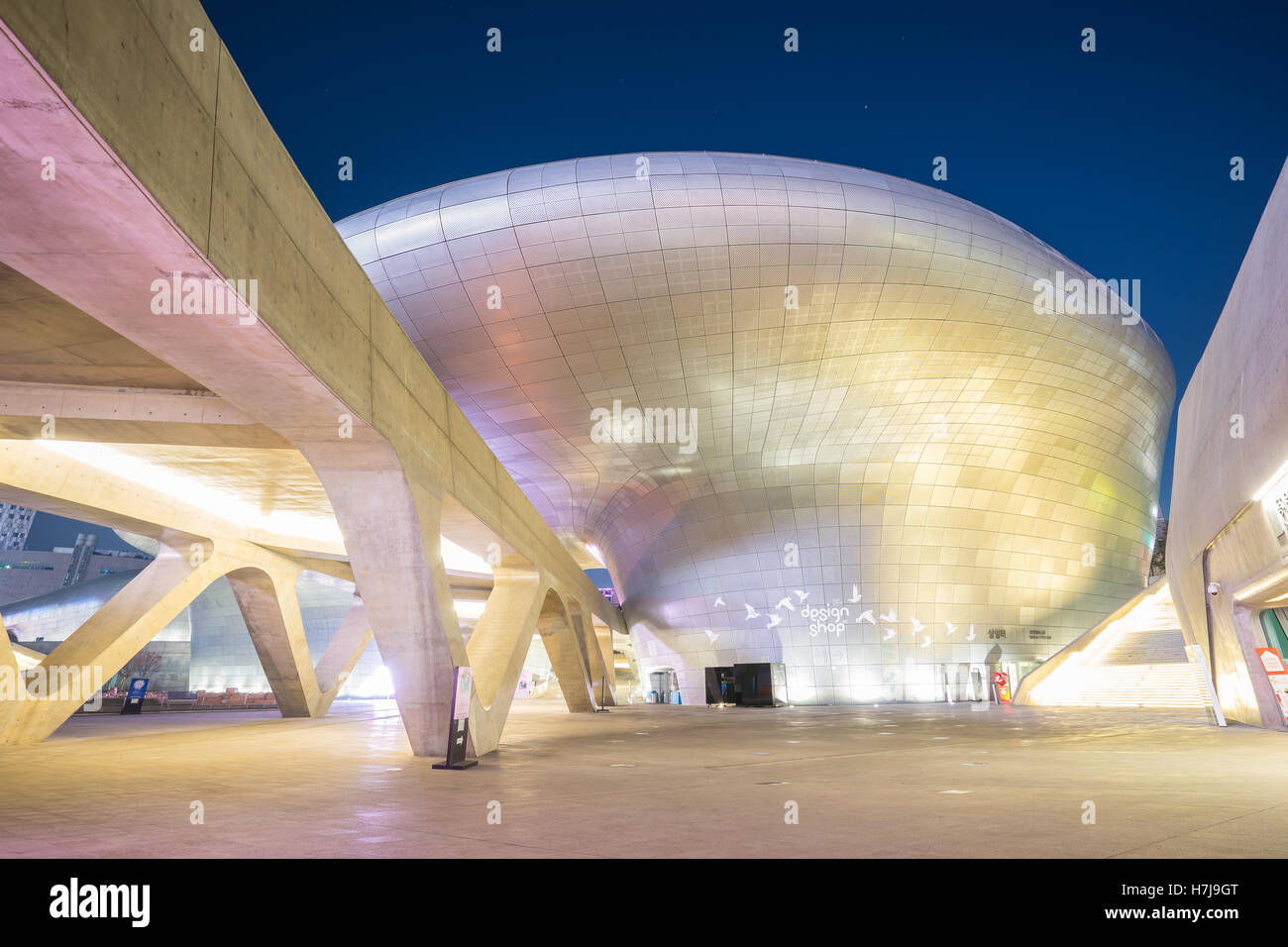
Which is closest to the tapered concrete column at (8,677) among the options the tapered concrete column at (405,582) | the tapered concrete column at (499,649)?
the tapered concrete column at (499,649)

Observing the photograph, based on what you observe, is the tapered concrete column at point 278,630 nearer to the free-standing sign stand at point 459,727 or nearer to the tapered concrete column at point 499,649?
the tapered concrete column at point 499,649

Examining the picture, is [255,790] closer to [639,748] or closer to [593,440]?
[639,748]

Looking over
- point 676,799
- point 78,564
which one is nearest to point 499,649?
point 676,799

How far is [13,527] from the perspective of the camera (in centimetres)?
14675

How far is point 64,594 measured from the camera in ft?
240

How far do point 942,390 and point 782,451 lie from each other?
7.62 metres

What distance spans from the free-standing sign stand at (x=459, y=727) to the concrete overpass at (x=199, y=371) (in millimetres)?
895

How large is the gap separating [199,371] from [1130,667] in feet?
108

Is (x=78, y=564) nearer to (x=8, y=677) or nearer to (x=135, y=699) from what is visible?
(x=135, y=699)

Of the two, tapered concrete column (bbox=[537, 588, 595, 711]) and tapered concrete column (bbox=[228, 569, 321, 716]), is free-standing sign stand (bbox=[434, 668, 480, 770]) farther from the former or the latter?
tapered concrete column (bbox=[537, 588, 595, 711])

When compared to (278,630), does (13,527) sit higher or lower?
higher

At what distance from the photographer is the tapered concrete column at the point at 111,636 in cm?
1802

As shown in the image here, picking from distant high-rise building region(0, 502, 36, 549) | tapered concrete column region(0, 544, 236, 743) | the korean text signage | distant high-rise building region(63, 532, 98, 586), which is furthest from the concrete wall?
distant high-rise building region(0, 502, 36, 549)
